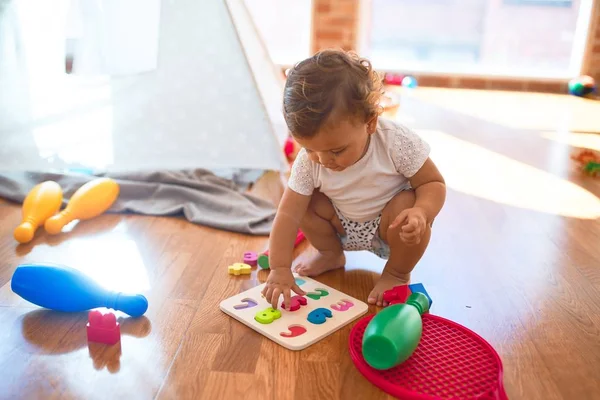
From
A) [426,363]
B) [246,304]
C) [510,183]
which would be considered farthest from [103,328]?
[510,183]

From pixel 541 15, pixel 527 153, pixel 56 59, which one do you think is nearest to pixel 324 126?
pixel 56 59

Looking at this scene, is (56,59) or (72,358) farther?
(56,59)

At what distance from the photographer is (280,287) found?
3.08ft

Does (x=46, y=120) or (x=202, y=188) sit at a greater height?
(x=46, y=120)

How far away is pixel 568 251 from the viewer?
1212mm

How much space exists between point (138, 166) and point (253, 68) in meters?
0.39

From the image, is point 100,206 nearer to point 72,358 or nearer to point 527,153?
point 72,358

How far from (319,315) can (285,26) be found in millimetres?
2616

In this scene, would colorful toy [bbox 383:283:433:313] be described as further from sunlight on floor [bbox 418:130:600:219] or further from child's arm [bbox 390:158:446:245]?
sunlight on floor [bbox 418:130:600:219]

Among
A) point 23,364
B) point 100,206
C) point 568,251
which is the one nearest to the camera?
point 23,364

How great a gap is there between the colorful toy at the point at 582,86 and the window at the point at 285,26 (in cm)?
138

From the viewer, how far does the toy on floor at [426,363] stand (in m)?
0.74

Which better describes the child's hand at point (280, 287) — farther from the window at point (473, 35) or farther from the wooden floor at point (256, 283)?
the window at point (473, 35)

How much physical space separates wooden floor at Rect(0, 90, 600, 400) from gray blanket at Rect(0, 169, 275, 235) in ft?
0.11
